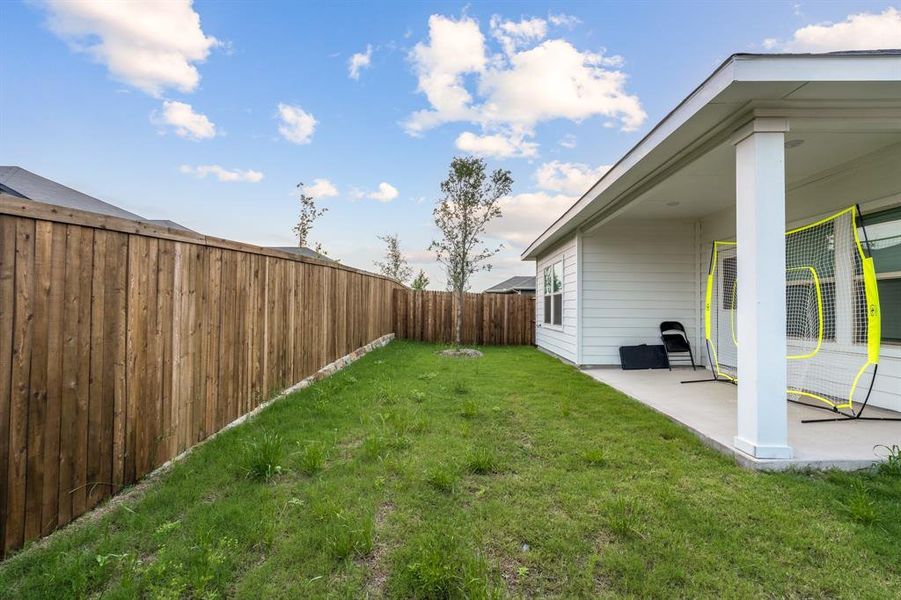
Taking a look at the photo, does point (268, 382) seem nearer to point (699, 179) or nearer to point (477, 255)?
point (699, 179)

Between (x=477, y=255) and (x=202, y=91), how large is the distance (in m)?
6.18

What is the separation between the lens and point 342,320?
237 inches

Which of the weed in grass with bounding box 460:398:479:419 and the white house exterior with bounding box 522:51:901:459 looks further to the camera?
the weed in grass with bounding box 460:398:479:419

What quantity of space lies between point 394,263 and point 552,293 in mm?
13873

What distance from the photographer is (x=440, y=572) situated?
1.44 m

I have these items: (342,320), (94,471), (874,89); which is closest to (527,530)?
(94,471)

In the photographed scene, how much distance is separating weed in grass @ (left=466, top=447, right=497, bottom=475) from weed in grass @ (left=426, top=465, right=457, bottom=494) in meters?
0.18

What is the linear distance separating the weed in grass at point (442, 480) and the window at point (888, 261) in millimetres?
4152

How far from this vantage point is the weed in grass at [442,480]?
85.1 inches

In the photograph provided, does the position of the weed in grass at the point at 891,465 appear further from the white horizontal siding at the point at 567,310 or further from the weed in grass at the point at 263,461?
the white horizontal siding at the point at 567,310

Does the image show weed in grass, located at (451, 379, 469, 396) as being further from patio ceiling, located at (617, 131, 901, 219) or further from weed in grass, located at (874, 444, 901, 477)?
weed in grass, located at (874, 444, 901, 477)

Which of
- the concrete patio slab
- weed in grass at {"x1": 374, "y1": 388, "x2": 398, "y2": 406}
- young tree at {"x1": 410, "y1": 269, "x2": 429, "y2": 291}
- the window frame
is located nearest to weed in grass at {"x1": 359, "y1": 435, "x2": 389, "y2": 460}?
weed in grass at {"x1": 374, "y1": 388, "x2": 398, "y2": 406}

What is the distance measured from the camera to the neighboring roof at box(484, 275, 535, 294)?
20406mm

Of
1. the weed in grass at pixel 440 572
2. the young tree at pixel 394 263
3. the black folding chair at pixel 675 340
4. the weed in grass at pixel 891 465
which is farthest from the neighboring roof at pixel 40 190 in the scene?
the young tree at pixel 394 263
